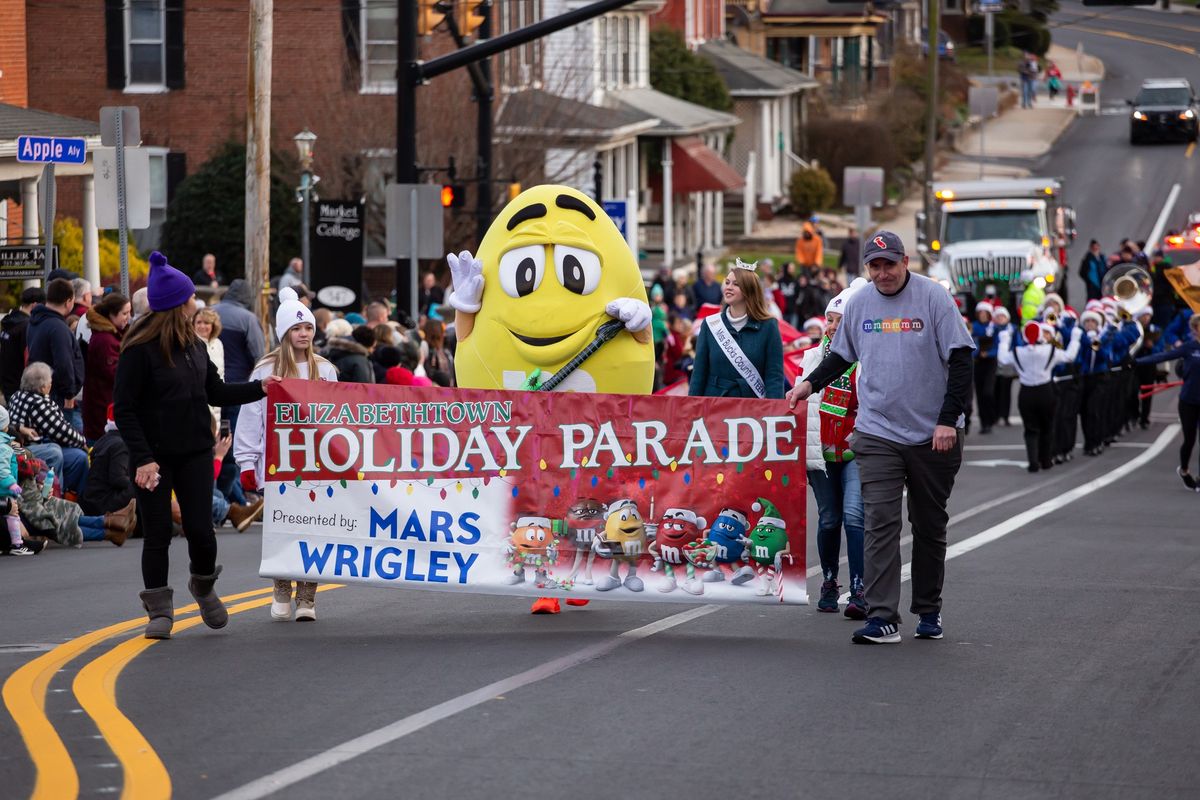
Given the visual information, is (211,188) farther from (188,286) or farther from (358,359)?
(188,286)

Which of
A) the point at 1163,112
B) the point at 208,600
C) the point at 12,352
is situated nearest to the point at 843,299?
the point at 208,600

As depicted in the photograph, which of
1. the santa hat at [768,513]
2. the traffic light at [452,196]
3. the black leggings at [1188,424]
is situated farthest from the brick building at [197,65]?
the santa hat at [768,513]

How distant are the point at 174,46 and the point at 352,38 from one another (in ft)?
10.8

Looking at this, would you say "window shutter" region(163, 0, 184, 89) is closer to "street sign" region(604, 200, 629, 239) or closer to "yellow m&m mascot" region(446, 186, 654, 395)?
"street sign" region(604, 200, 629, 239)

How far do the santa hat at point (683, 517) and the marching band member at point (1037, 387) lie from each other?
12.0 metres

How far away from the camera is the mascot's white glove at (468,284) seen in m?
10.5

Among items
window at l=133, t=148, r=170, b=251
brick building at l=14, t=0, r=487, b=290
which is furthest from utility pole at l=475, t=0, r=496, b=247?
window at l=133, t=148, r=170, b=251

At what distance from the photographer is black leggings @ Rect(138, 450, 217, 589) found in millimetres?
9312

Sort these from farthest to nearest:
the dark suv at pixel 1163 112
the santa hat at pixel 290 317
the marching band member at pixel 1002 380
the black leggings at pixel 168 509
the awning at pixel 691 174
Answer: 1. the dark suv at pixel 1163 112
2. the awning at pixel 691 174
3. the marching band member at pixel 1002 380
4. the santa hat at pixel 290 317
5. the black leggings at pixel 168 509

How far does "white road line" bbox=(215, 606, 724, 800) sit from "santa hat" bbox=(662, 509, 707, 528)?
1.87ft

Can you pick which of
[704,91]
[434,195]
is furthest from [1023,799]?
[704,91]

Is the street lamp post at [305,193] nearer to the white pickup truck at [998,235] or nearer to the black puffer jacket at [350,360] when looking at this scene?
the black puffer jacket at [350,360]

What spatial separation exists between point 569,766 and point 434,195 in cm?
1500

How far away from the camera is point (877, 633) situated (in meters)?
9.10
